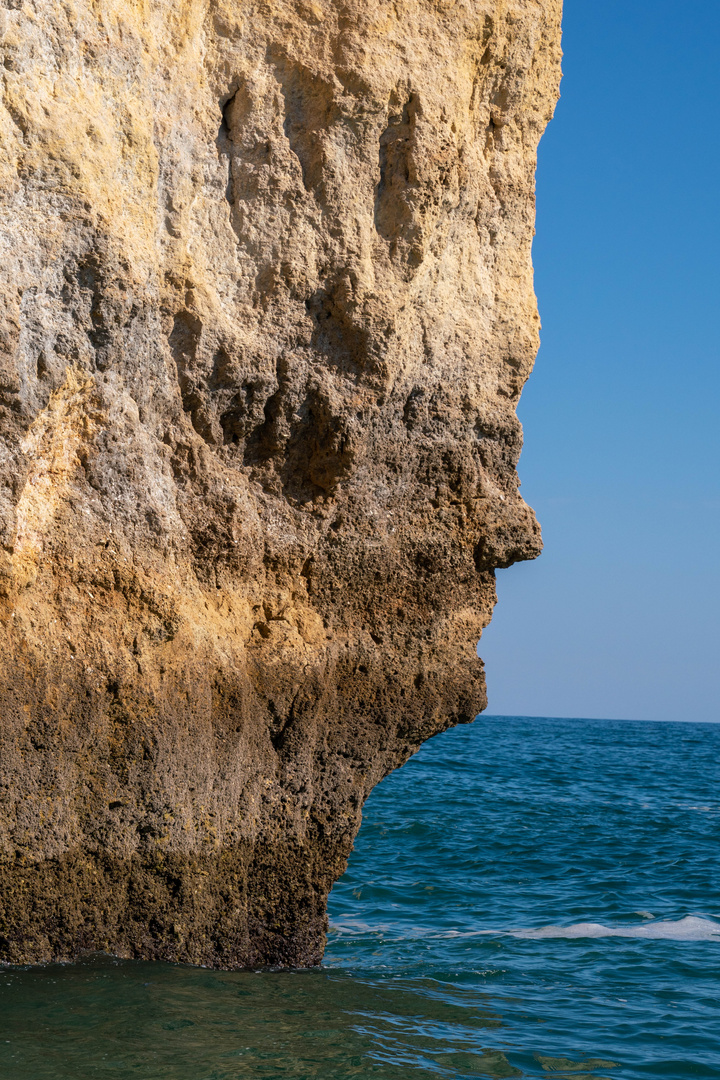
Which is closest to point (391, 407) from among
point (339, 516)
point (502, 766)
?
point (339, 516)

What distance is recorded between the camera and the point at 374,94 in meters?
5.80

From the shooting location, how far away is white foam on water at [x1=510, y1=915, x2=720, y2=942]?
818 cm

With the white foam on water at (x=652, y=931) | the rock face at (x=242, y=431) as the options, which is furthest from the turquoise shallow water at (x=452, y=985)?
the rock face at (x=242, y=431)

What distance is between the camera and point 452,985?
21.4 ft

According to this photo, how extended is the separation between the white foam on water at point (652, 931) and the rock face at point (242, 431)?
280 centimetres

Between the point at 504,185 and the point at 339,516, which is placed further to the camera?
the point at 504,185

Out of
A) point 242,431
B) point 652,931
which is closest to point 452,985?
point 652,931

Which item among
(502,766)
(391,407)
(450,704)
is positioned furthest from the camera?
(502,766)

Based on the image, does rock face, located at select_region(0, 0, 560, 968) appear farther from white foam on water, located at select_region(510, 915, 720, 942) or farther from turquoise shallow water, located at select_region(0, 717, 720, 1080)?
white foam on water, located at select_region(510, 915, 720, 942)

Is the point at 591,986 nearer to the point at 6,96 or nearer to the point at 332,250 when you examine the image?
the point at 332,250

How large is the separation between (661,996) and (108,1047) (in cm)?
371

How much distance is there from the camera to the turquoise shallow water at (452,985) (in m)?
4.82

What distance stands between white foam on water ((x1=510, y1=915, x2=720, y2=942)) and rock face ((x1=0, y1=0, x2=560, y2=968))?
280cm

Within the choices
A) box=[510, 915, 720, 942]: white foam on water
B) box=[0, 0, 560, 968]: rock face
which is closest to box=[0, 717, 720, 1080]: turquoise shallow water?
box=[510, 915, 720, 942]: white foam on water
